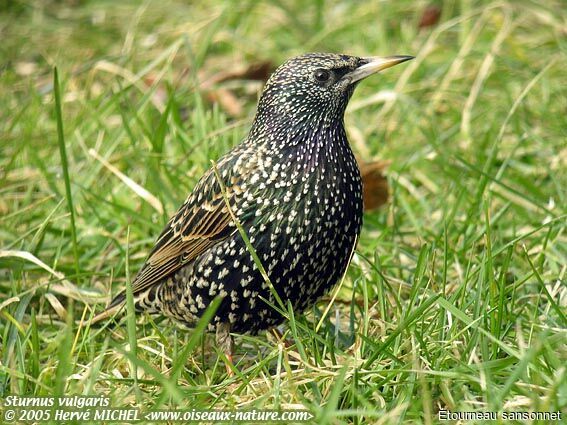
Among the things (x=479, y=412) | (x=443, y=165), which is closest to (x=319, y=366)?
(x=479, y=412)

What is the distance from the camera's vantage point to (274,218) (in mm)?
3719

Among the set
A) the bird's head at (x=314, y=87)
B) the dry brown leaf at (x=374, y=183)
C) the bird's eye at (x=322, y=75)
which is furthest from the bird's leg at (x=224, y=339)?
the dry brown leaf at (x=374, y=183)

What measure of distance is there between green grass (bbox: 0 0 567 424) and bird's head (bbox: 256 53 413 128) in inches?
25.2

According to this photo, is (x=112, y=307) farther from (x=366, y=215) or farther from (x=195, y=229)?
(x=366, y=215)

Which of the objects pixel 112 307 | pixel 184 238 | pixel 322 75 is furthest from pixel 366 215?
pixel 112 307

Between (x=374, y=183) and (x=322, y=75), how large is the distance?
110 cm

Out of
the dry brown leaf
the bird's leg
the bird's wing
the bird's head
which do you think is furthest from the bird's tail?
the dry brown leaf

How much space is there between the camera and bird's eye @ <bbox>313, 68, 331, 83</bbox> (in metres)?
4.00

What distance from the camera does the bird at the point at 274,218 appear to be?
3723mm

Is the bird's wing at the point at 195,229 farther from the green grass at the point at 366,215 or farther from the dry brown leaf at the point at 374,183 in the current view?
the dry brown leaf at the point at 374,183

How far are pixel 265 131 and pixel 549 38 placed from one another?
3.25m

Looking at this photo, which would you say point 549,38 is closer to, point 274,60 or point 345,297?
point 274,60

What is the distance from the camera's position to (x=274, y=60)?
22.3ft

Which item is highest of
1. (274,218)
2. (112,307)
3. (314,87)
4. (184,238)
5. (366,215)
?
(314,87)
